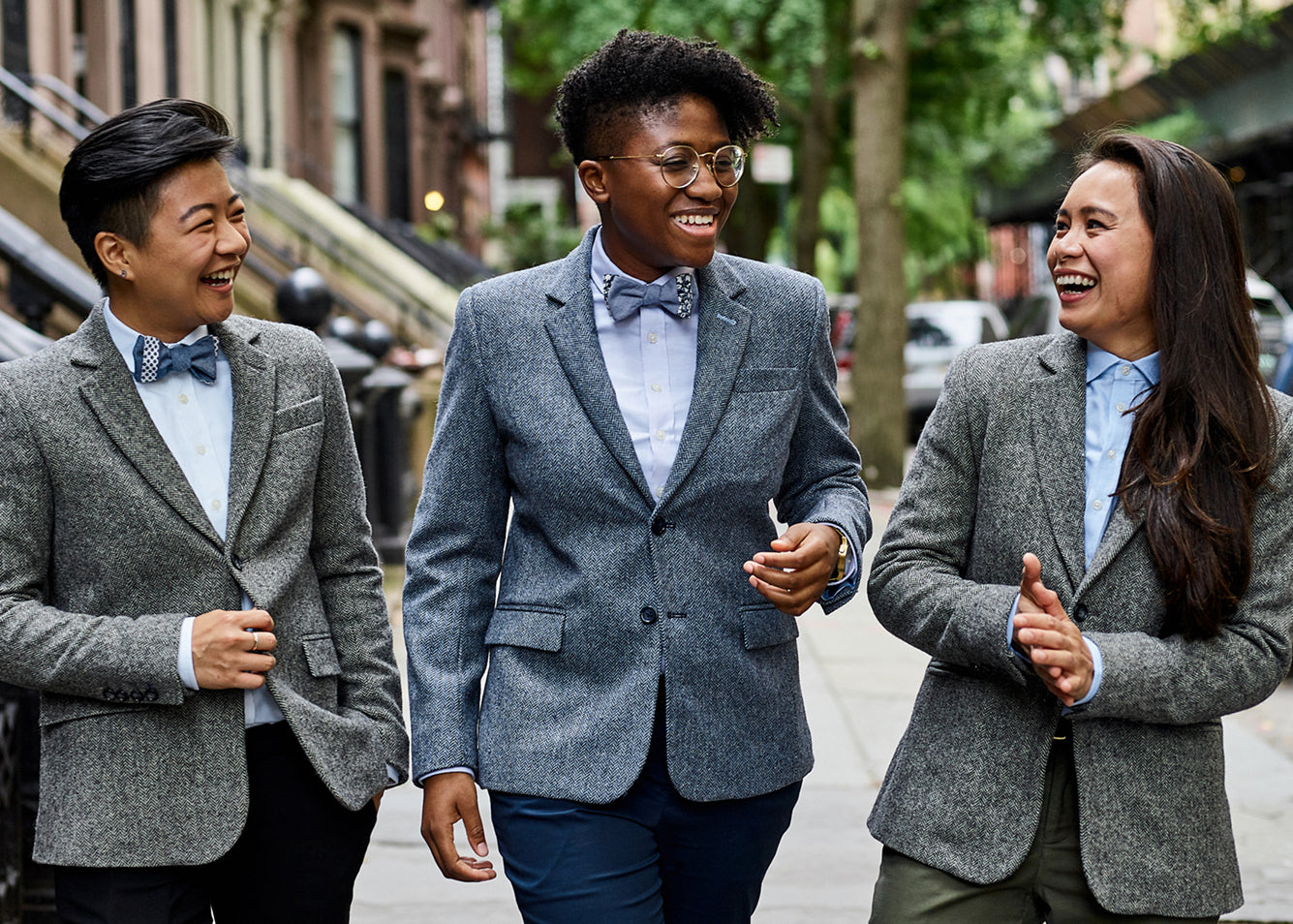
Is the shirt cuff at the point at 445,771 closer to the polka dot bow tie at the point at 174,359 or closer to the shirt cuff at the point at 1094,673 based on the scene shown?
the polka dot bow tie at the point at 174,359

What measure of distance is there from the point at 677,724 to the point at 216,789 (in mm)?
803

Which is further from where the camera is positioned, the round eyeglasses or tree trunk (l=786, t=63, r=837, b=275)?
tree trunk (l=786, t=63, r=837, b=275)

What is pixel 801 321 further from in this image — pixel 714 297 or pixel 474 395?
pixel 474 395

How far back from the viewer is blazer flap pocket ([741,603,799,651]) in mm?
3105

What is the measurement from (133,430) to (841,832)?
3.75 metres

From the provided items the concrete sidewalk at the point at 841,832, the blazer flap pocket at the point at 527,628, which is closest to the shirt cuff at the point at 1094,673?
the blazer flap pocket at the point at 527,628

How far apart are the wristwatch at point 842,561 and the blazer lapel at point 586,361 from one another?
13.5 inches

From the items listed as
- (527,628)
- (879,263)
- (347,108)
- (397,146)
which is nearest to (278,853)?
(527,628)

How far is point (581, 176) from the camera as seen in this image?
3.19 meters

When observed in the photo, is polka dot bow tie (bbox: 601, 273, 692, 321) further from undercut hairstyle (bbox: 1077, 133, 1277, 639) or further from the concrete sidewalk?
the concrete sidewalk

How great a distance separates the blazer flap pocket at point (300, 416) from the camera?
10.2 ft

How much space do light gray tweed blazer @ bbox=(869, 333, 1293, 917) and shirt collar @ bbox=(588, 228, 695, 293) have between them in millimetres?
545

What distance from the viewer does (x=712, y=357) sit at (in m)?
3.14

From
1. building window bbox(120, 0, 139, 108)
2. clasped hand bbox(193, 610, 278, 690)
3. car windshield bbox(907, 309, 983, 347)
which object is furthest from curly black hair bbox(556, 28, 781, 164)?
car windshield bbox(907, 309, 983, 347)
